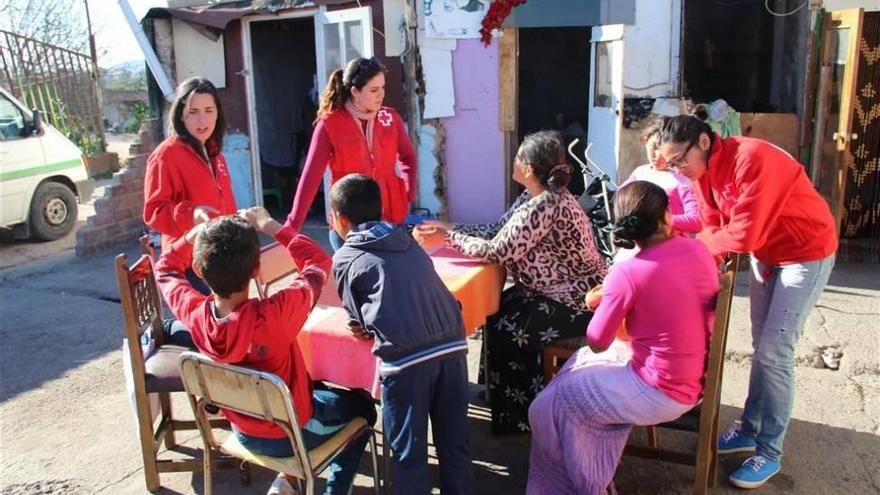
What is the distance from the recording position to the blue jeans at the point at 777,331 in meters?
2.79

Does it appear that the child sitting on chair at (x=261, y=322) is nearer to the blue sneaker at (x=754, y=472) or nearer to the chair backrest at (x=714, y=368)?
the chair backrest at (x=714, y=368)

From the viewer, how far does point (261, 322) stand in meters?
2.28

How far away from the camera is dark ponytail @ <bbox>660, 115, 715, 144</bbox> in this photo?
2729mm

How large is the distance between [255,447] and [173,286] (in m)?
0.65

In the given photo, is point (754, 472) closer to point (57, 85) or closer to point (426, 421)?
point (426, 421)

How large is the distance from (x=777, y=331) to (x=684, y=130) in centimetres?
88

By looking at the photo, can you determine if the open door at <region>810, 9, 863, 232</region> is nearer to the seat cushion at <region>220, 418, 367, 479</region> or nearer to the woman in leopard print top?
the woman in leopard print top

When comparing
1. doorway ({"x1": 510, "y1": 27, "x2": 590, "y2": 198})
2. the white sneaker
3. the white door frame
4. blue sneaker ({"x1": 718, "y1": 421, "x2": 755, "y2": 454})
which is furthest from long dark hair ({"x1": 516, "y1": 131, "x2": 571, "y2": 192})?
doorway ({"x1": 510, "y1": 27, "x2": 590, "y2": 198})

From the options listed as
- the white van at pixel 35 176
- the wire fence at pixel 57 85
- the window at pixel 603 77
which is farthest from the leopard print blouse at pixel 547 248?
the wire fence at pixel 57 85

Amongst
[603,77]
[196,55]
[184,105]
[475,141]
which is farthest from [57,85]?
[184,105]

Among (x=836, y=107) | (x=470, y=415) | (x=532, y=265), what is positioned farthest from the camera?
(x=836, y=107)

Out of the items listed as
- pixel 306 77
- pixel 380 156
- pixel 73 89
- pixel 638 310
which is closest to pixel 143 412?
pixel 380 156

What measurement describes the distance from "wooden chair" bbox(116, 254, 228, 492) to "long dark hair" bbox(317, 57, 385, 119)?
120 centimetres

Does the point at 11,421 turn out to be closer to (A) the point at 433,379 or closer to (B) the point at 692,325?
(A) the point at 433,379
